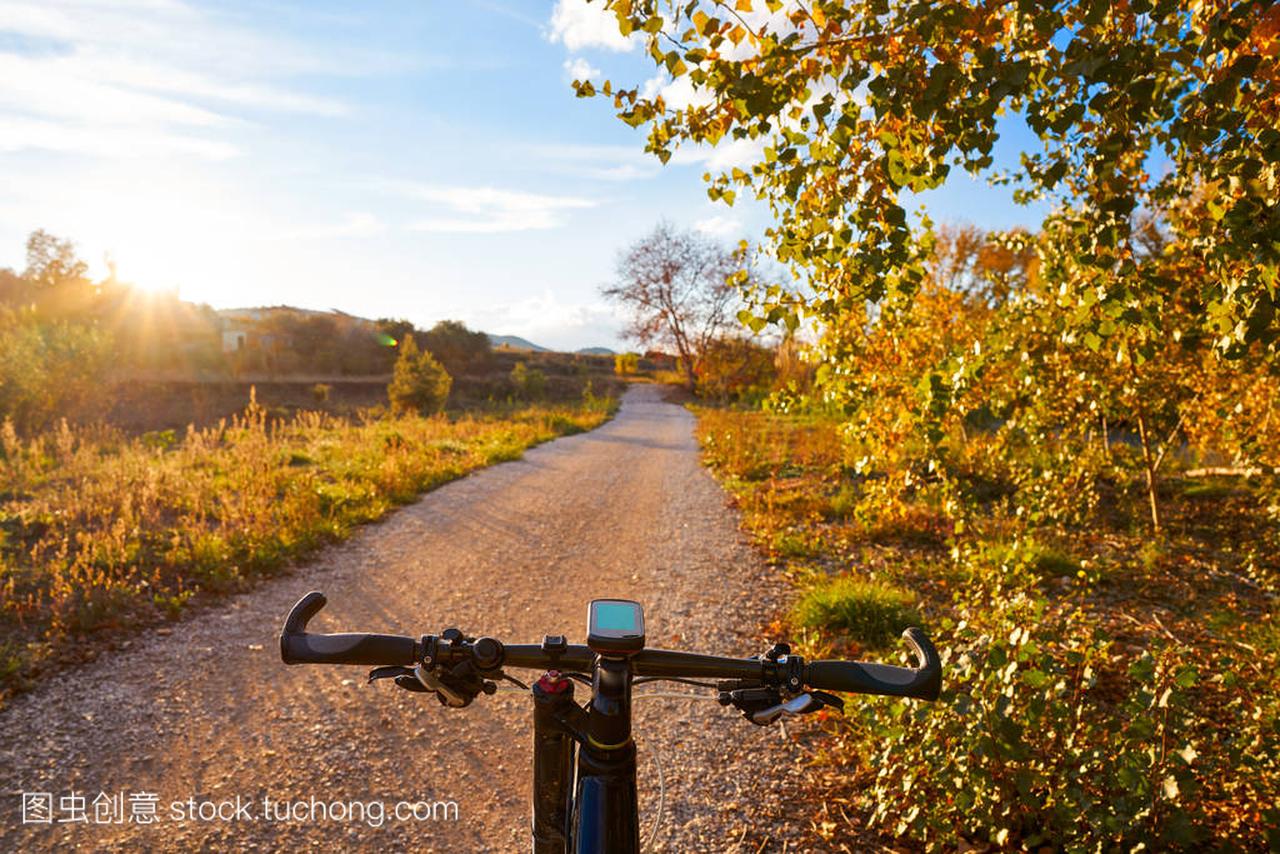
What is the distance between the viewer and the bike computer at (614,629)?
4.05 ft

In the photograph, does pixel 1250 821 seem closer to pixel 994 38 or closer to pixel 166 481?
pixel 994 38

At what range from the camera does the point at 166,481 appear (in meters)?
8.77

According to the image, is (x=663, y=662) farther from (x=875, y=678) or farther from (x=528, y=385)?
(x=528, y=385)

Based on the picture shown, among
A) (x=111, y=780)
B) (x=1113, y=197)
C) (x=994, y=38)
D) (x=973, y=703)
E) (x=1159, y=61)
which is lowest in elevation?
(x=111, y=780)

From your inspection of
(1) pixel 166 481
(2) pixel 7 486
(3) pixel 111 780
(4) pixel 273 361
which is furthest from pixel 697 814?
(4) pixel 273 361

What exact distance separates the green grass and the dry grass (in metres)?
5.13

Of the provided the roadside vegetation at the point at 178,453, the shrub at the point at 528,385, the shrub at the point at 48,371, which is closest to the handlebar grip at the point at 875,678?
the roadside vegetation at the point at 178,453

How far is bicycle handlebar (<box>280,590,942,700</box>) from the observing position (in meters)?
1.40

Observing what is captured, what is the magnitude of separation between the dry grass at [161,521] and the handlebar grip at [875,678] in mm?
5355

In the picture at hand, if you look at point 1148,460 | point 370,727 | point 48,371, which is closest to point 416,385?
point 48,371

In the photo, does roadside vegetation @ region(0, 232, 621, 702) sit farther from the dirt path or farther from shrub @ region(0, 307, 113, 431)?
the dirt path

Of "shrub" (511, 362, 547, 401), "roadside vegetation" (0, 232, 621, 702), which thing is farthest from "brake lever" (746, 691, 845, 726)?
"shrub" (511, 362, 547, 401)

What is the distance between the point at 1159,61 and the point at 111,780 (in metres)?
5.45

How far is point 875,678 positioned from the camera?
1.42 metres
